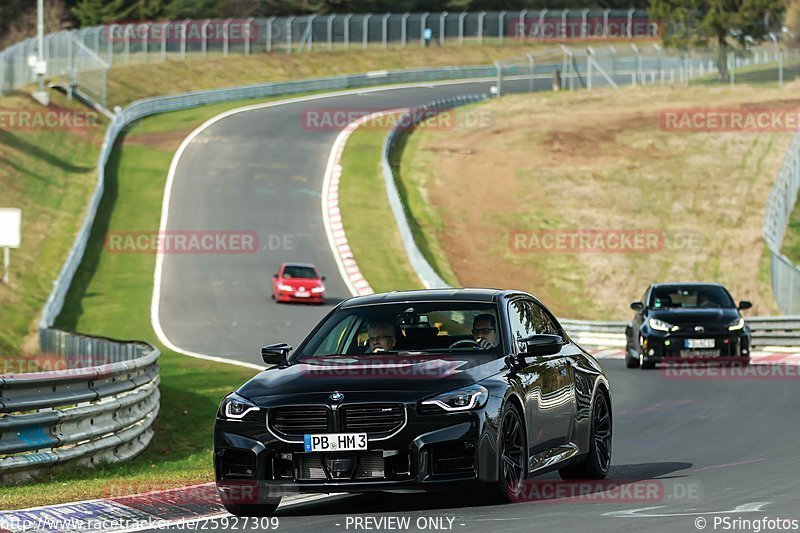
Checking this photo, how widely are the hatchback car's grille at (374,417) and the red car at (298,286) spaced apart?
1238 inches

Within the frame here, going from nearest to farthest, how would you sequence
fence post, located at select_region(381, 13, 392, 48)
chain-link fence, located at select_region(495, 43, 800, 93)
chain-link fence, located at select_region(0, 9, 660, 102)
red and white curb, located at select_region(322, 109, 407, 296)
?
red and white curb, located at select_region(322, 109, 407, 296)
chain-link fence, located at select_region(0, 9, 660, 102)
chain-link fence, located at select_region(495, 43, 800, 93)
fence post, located at select_region(381, 13, 392, 48)

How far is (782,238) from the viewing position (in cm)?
4369

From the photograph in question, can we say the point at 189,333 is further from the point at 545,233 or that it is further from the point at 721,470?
the point at 721,470

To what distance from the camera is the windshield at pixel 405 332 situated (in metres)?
10.6

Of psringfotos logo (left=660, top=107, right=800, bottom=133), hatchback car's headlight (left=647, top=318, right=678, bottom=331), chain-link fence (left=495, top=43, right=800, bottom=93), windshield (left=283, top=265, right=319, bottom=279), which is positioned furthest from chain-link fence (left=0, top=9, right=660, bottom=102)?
hatchback car's headlight (left=647, top=318, right=678, bottom=331)

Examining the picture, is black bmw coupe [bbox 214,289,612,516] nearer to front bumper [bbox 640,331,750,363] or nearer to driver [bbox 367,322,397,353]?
driver [bbox 367,322,397,353]

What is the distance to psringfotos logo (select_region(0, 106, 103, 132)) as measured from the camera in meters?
60.0

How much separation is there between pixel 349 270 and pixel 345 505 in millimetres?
35506

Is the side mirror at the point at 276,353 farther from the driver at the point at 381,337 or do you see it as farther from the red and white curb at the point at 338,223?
the red and white curb at the point at 338,223

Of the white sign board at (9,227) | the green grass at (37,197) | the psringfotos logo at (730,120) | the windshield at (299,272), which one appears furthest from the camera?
the psringfotos logo at (730,120)

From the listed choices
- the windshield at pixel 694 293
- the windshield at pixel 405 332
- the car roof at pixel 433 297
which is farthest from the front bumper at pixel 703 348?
the windshield at pixel 405 332

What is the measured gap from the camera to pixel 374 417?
31.1 feet

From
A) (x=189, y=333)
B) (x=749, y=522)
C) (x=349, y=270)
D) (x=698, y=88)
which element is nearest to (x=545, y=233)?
(x=349, y=270)

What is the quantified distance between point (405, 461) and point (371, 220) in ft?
140
